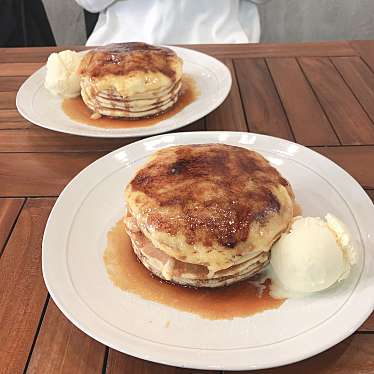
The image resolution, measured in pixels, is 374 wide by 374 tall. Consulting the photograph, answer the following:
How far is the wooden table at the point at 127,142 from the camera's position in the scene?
1.88 feet

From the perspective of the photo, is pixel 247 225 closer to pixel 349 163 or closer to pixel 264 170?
pixel 264 170

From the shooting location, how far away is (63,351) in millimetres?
581

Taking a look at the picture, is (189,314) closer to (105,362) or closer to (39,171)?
(105,362)

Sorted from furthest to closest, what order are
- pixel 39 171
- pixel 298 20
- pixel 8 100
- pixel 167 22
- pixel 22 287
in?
pixel 298 20, pixel 167 22, pixel 8 100, pixel 39 171, pixel 22 287

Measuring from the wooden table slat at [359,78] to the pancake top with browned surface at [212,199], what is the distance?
48cm

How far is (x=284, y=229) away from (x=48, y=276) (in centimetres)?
29

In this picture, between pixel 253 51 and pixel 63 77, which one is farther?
pixel 253 51

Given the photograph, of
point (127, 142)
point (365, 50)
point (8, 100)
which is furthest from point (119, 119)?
point (365, 50)

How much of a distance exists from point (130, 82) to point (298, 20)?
1826 mm

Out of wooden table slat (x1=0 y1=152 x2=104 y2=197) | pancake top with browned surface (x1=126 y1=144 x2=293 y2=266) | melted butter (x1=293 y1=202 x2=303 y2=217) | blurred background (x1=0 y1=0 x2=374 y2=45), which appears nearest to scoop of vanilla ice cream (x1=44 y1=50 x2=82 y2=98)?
wooden table slat (x1=0 y1=152 x2=104 y2=197)

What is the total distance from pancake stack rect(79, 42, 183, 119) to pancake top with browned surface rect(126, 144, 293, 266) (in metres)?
0.33

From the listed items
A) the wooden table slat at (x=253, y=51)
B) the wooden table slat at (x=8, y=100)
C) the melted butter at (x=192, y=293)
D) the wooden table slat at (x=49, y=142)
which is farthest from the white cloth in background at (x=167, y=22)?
the melted butter at (x=192, y=293)

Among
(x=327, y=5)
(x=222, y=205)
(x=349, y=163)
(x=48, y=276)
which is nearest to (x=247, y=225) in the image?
(x=222, y=205)

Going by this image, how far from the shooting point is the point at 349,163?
0.90 m
